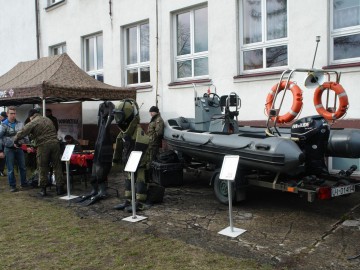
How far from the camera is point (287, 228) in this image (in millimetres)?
5242

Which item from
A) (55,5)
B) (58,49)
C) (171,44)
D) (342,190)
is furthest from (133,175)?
(55,5)

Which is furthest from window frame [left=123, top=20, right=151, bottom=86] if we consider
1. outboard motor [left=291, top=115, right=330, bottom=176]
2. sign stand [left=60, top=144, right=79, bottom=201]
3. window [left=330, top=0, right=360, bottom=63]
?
outboard motor [left=291, top=115, right=330, bottom=176]

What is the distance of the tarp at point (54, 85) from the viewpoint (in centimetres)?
858

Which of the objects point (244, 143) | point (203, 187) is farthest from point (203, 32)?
point (244, 143)

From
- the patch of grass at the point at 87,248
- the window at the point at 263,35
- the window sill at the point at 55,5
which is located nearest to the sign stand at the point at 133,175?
A: the patch of grass at the point at 87,248

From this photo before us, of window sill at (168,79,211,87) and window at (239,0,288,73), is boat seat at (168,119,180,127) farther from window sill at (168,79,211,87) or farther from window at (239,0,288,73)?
window at (239,0,288,73)

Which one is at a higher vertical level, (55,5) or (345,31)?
(55,5)

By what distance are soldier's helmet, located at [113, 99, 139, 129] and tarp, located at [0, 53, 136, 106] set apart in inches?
109

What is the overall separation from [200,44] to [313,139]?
5.56 m

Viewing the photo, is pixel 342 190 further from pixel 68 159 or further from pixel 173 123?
pixel 68 159

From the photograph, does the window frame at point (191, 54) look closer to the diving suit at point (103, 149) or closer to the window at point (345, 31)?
the window at point (345, 31)

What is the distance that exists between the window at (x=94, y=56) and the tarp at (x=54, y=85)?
107 inches

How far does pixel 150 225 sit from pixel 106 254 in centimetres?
114

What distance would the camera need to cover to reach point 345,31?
25.0 ft
